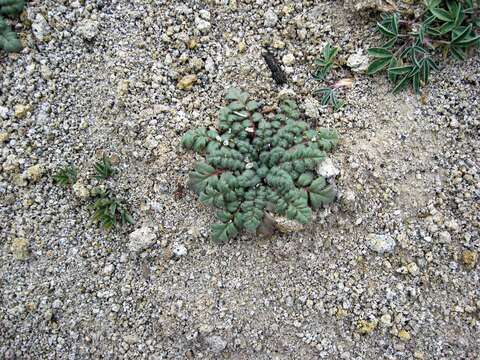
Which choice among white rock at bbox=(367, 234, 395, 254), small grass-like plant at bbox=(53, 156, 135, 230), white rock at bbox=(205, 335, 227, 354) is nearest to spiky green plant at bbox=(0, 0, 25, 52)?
small grass-like plant at bbox=(53, 156, 135, 230)

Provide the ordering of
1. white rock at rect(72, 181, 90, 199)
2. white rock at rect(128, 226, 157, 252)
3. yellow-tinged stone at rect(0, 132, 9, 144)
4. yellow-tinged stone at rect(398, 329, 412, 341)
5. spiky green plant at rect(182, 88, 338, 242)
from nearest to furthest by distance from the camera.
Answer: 1. yellow-tinged stone at rect(398, 329, 412, 341)
2. spiky green plant at rect(182, 88, 338, 242)
3. white rock at rect(128, 226, 157, 252)
4. white rock at rect(72, 181, 90, 199)
5. yellow-tinged stone at rect(0, 132, 9, 144)

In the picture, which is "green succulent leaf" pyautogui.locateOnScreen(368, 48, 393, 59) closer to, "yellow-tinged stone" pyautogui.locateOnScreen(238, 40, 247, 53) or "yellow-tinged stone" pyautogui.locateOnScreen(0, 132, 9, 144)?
"yellow-tinged stone" pyautogui.locateOnScreen(238, 40, 247, 53)

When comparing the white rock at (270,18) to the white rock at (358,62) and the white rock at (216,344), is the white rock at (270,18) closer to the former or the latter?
the white rock at (358,62)

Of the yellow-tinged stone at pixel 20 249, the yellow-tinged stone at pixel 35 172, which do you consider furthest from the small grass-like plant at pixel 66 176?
the yellow-tinged stone at pixel 20 249

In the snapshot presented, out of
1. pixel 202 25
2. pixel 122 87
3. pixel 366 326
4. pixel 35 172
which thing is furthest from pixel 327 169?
pixel 35 172

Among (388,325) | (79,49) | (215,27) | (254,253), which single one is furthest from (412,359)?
(79,49)

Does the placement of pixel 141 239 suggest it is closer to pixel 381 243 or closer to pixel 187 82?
pixel 187 82
